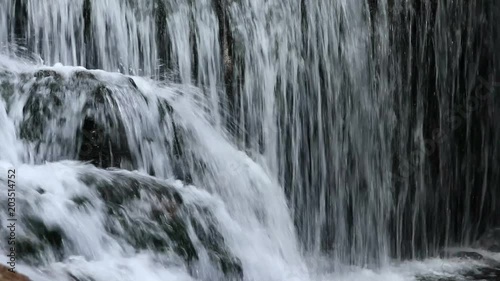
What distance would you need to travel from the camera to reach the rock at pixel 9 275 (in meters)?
2.87

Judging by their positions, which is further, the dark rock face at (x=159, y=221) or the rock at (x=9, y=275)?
the dark rock face at (x=159, y=221)

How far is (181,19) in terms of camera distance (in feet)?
18.7

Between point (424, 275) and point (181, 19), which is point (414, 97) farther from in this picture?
point (181, 19)

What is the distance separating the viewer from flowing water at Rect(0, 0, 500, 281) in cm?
416

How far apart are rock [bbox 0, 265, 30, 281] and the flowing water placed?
0.25 metres

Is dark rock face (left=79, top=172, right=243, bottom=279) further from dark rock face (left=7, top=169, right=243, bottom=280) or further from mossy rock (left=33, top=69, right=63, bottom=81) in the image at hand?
mossy rock (left=33, top=69, right=63, bottom=81)

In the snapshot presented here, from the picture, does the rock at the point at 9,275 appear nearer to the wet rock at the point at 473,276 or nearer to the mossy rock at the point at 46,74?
the mossy rock at the point at 46,74

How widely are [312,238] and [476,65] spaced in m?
2.03

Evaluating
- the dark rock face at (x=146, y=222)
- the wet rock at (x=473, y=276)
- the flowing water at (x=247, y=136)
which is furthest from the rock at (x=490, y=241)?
the dark rock face at (x=146, y=222)

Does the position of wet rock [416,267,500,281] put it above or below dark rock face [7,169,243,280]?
below

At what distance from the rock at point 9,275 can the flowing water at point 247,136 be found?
0.83 ft

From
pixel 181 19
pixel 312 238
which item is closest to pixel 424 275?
pixel 312 238

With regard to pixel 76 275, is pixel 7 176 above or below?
above

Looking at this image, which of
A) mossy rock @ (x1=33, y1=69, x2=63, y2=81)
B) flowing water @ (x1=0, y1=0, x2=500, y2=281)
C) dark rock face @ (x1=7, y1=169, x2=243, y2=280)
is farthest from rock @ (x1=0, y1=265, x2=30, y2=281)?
mossy rock @ (x1=33, y1=69, x2=63, y2=81)
